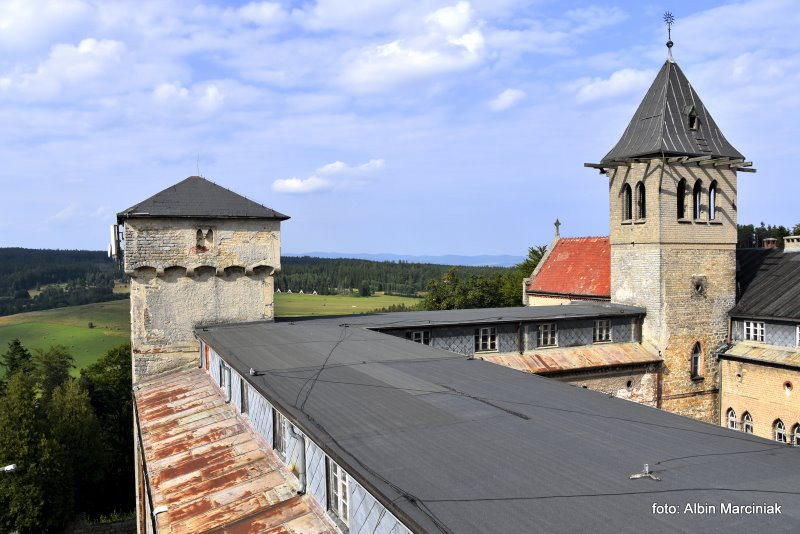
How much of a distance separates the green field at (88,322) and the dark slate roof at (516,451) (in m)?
56.5

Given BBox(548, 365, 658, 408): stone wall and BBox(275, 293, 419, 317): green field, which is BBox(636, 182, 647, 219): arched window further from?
BBox(275, 293, 419, 317): green field

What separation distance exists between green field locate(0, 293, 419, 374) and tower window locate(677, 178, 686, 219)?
47491mm

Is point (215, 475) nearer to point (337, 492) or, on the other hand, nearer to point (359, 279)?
point (337, 492)

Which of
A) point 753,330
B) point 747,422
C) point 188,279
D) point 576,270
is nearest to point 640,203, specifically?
point 576,270

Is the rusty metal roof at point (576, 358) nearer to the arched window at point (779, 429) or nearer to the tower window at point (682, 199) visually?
the arched window at point (779, 429)

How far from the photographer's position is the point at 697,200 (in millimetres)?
28781

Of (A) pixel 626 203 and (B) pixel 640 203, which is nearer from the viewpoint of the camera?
(B) pixel 640 203

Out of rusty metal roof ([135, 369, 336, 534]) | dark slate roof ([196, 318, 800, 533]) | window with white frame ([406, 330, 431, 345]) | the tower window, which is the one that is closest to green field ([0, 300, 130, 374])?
window with white frame ([406, 330, 431, 345])

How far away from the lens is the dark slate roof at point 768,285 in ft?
85.6

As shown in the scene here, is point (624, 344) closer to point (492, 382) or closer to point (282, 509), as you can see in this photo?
point (492, 382)

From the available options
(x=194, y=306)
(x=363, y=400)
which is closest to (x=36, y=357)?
(x=194, y=306)

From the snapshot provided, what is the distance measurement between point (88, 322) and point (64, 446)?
7087cm

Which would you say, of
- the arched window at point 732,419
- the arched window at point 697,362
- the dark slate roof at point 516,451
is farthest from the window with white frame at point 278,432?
the arched window at point 732,419

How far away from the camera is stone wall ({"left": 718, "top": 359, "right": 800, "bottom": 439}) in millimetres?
24592
